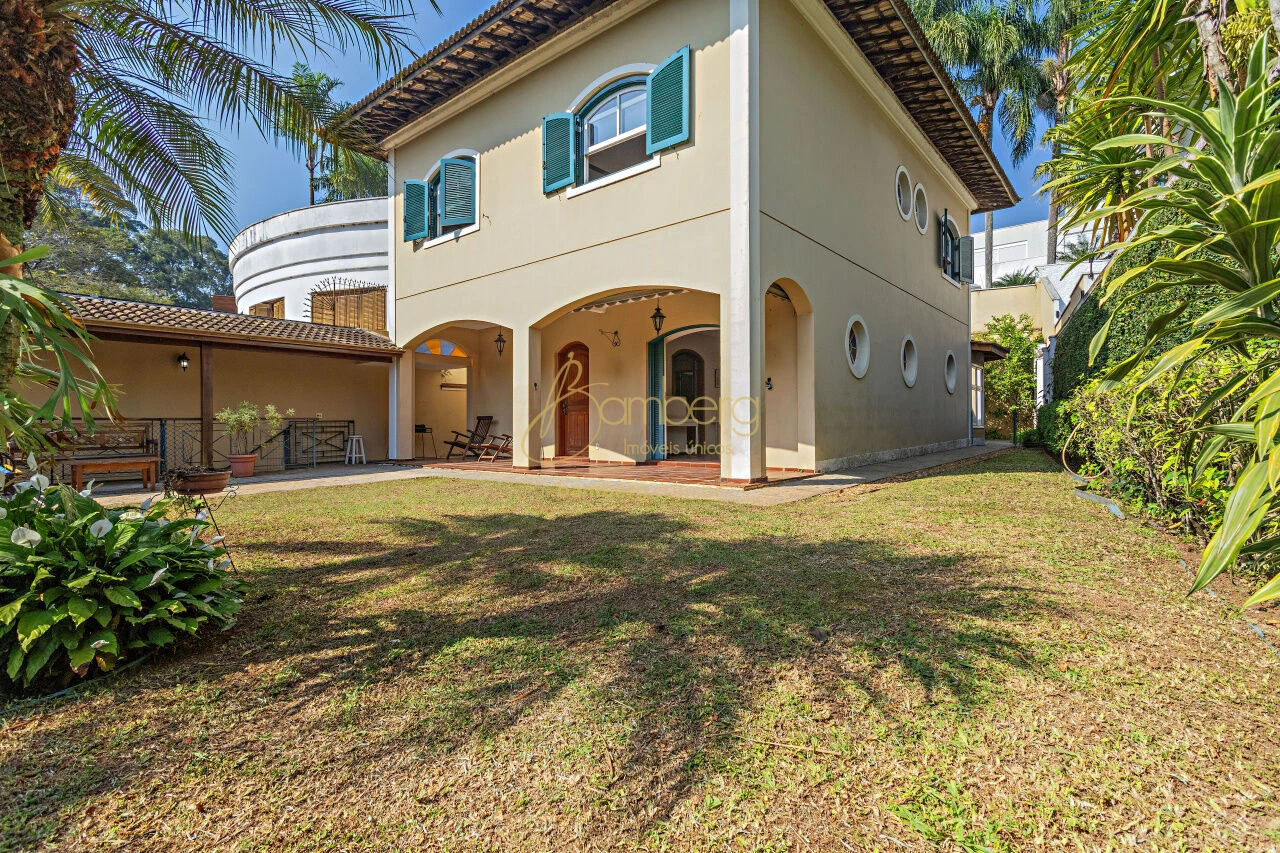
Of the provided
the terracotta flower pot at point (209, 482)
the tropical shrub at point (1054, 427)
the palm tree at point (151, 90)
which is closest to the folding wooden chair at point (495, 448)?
the terracotta flower pot at point (209, 482)

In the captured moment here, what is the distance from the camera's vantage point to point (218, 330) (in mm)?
10039

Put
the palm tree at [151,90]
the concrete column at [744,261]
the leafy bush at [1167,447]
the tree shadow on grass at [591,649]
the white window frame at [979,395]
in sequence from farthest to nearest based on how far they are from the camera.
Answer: the white window frame at [979,395] < the concrete column at [744,261] < the leafy bush at [1167,447] < the palm tree at [151,90] < the tree shadow on grass at [591,649]

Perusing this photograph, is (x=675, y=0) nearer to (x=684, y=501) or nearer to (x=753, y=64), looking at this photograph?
(x=753, y=64)

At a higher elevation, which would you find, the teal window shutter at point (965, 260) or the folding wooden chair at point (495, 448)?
the teal window shutter at point (965, 260)

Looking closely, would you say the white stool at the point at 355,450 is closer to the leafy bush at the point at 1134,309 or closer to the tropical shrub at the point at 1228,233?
the leafy bush at the point at 1134,309

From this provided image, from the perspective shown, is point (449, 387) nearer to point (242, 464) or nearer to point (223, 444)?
point (223, 444)

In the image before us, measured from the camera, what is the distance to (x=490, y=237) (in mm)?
10445

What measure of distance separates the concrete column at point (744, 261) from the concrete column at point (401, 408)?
7.60 meters

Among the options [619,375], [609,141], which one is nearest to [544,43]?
[609,141]

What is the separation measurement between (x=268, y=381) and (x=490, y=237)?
5796 millimetres

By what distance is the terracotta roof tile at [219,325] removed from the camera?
9.09 metres

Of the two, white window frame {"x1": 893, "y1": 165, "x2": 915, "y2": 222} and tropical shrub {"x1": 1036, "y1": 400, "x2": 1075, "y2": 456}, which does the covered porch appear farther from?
white window frame {"x1": 893, "y1": 165, "x2": 915, "y2": 222}

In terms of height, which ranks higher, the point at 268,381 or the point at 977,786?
the point at 268,381

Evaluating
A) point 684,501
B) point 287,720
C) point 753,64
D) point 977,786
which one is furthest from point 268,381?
point 977,786
